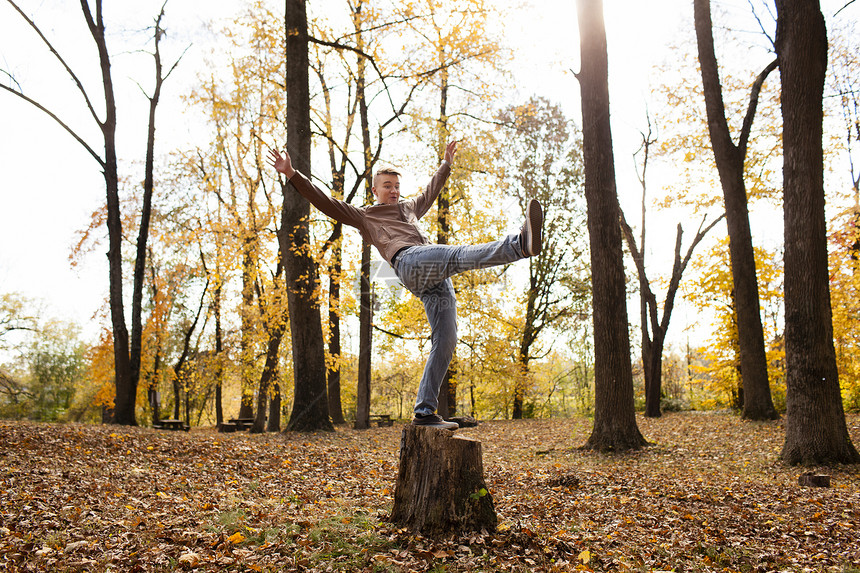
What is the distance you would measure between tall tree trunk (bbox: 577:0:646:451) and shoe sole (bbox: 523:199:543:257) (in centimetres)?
572

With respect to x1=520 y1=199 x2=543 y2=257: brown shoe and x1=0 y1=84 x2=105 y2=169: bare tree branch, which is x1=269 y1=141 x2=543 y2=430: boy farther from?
x1=0 y1=84 x2=105 y2=169: bare tree branch

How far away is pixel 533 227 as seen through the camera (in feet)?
11.7

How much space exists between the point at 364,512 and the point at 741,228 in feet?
33.7

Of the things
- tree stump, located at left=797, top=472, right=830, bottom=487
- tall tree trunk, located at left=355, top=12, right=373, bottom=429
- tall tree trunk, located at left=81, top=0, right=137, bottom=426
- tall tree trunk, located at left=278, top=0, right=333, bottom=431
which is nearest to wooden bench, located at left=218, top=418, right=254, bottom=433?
tall tree trunk, located at left=81, top=0, right=137, bottom=426

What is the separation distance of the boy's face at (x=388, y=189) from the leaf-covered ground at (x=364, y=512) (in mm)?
2634

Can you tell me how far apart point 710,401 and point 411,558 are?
16.1m

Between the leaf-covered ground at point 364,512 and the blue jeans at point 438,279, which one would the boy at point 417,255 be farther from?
the leaf-covered ground at point 364,512

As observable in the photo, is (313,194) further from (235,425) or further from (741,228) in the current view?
(235,425)

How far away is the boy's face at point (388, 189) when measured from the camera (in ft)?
15.5

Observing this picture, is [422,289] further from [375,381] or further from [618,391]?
[375,381]

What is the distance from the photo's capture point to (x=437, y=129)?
47.6 feet

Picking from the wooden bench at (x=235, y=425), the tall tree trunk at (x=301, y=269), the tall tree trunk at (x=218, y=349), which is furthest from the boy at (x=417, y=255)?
the wooden bench at (x=235, y=425)

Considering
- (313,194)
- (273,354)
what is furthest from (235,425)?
(313,194)

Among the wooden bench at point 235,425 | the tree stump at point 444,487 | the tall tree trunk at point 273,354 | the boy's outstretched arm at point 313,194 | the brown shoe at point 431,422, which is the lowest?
the wooden bench at point 235,425
